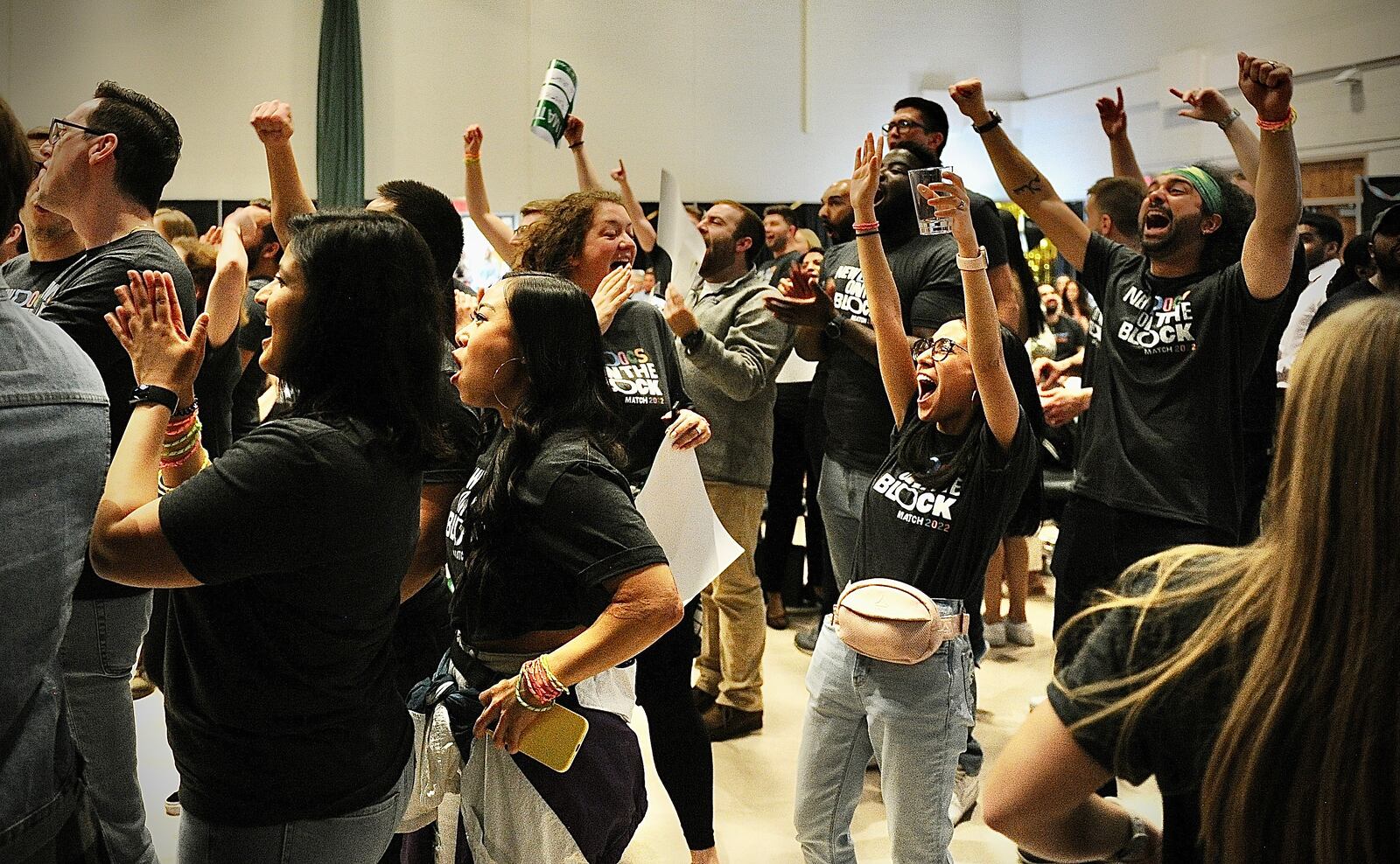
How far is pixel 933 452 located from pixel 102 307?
1671mm

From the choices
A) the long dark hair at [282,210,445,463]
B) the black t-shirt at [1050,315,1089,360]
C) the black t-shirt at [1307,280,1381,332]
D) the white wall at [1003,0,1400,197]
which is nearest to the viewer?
the long dark hair at [282,210,445,463]

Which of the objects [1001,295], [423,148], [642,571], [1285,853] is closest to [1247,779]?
[1285,853]

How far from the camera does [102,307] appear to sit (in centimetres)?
226

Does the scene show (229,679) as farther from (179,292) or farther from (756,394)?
(756,394)

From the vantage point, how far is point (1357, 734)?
3.15ft

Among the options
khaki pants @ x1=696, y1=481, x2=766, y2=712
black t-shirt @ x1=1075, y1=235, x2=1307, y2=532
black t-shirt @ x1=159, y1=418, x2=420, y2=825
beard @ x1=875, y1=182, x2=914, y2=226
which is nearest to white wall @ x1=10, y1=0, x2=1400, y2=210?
beard @ x1=875, y1=182, x2=914, y2=226

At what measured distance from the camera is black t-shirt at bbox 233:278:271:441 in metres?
3.57

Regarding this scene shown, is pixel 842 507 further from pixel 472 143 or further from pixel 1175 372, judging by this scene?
pixel 472 143

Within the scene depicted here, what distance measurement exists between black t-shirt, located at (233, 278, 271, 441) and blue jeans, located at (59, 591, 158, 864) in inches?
54.3

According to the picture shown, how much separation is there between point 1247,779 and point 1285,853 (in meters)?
0.07

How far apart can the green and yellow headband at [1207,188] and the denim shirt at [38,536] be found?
251 cm

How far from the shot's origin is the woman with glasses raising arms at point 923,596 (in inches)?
87.6

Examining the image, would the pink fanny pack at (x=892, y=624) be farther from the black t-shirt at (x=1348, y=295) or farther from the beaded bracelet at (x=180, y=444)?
the black t-shirt at (x=1348, y=295)

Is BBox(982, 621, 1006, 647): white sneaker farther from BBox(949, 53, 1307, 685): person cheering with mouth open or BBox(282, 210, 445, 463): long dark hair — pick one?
BBox(282, 210, 445, 463): long dark hair
